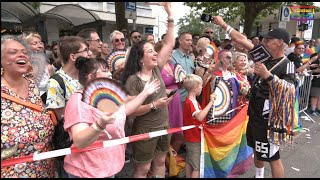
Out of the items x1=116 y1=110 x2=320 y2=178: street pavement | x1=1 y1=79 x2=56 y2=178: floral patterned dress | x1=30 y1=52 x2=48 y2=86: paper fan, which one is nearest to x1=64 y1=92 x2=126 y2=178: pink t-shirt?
x1=1 y1=79 x2=56 y2=178: floral patterned dress

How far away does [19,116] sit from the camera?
189 centimetres

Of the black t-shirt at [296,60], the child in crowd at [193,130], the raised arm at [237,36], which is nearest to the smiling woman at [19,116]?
the child in crowd at [193,130]

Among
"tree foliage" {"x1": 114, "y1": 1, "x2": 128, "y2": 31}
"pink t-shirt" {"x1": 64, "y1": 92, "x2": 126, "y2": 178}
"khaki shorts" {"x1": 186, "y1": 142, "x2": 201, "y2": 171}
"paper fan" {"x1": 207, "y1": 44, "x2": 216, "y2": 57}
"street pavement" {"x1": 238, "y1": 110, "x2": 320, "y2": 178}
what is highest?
"tree foliage" {"x1": 114, "y1": 1, "x2": 128, "y2": 31}

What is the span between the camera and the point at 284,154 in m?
4.38

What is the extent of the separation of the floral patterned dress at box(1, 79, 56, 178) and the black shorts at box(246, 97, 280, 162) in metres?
2.11

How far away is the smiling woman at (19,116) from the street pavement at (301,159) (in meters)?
1.49

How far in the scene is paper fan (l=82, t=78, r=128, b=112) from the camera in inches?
72.2

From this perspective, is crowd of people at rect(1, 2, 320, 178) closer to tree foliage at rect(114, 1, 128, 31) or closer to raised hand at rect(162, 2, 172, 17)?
raised hand at rect(162, 2, 172, 17)

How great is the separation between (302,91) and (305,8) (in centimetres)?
1202

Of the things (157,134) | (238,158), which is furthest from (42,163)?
(238,158)

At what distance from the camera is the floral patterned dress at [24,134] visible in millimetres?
1836

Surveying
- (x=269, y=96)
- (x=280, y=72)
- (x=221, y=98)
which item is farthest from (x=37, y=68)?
(x=280, y=72)

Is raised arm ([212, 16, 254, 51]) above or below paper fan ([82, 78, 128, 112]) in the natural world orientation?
above

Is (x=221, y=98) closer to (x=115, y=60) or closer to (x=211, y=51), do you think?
(x=211, y=51)
